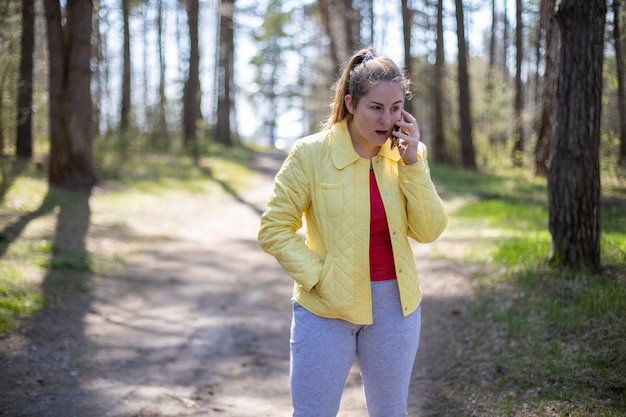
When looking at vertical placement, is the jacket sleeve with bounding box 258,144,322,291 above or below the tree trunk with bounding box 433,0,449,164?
below

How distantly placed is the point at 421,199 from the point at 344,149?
43cm

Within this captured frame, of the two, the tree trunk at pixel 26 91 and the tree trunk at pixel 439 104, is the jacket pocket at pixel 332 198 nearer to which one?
the tree trunk at pixel 26 91

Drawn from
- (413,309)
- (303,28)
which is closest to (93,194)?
(413,309)

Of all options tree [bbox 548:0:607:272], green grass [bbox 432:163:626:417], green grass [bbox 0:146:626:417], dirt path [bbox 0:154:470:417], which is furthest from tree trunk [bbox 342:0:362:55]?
tree [bbox 548:0:607:272]

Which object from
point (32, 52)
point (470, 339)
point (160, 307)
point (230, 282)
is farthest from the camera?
point (32, 52)

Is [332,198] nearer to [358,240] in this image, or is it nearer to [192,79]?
[358,240]

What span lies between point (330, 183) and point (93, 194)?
1106 centimetres

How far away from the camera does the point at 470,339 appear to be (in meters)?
5.47

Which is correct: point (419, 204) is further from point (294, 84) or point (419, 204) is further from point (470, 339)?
point (294, 84)

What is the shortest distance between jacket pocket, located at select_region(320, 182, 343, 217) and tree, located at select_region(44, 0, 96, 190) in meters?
11.3

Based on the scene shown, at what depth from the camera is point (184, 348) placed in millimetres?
5711

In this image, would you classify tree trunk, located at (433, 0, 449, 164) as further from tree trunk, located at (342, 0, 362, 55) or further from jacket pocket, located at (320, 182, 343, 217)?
jacket pocket, located at (320, 182, 343, 217)

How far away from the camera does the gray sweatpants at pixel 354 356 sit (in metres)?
2.70

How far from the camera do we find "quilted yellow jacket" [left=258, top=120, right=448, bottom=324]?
2.70 meters
